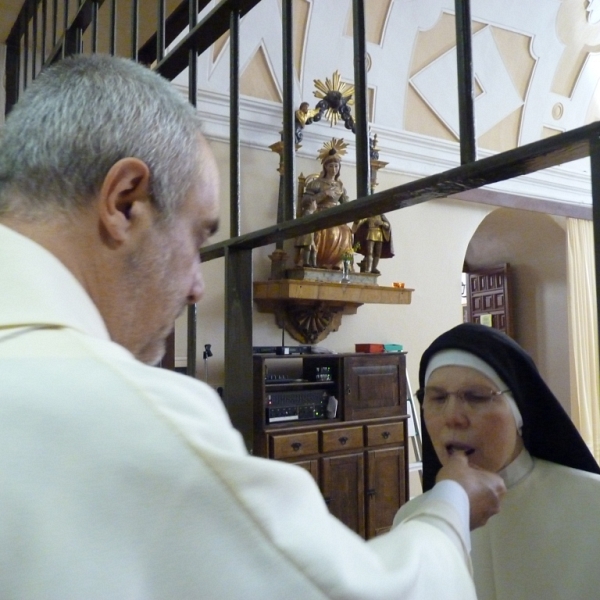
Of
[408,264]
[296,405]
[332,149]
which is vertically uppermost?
[332,149]

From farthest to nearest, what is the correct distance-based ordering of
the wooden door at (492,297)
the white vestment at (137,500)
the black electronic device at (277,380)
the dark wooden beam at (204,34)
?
the wooden door at (492,297) → the black electronic device at (277,380) → the dark wooden beam at (204,34) → the white vestment at (137,500)

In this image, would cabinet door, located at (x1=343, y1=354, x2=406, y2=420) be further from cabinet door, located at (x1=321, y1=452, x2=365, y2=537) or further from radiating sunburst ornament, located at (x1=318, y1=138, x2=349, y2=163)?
radiating sunburst ornament, located at (x1=318, y1=138, x2=349, y2=163)

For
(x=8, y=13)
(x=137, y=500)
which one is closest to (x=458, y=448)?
(x=137, y=500)

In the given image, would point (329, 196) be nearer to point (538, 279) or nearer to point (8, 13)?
point (8, 13)

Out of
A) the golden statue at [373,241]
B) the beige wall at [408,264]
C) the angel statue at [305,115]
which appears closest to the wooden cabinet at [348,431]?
the beige wall at [408,264]

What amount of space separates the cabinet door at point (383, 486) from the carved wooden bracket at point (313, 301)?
1049 millimetres

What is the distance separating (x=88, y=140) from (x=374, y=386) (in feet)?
14.1

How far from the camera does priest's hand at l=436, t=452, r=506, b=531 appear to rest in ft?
2.69

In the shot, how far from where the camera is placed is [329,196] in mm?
4535

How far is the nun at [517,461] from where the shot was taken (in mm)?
1084

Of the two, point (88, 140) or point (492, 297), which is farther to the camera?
point (492, 297)

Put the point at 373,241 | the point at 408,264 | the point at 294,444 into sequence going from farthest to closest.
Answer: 1. the point at 408,264
2. the point at 373,241
3. the point at 294,444

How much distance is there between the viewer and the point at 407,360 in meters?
5.60

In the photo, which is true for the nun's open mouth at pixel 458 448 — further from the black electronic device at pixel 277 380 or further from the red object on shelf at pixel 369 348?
the red object on shelf at pixel 369 348
